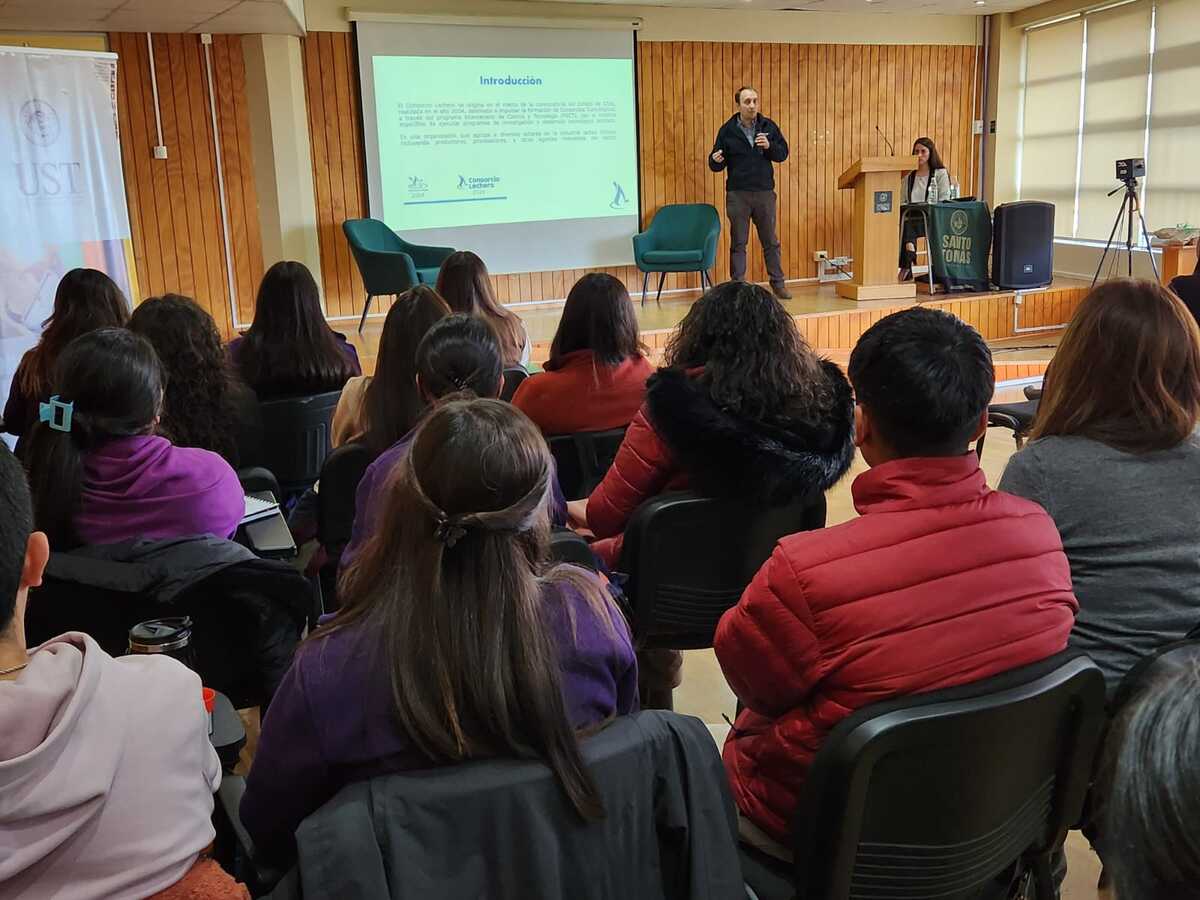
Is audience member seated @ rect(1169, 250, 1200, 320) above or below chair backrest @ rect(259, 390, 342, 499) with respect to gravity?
above

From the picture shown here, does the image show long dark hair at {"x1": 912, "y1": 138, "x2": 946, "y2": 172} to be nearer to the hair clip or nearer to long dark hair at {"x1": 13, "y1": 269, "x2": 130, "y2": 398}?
long dark hair at {"x1": 13, "y1": 269, "x2": 130, "y2": 398}

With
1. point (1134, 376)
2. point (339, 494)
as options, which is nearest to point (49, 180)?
point (339, 494)

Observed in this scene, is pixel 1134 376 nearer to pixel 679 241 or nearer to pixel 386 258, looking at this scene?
pixel 386 258

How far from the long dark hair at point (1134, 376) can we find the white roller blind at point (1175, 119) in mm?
7919

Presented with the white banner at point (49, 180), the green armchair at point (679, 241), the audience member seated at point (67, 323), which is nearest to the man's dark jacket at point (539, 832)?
the audience member seated at point (67, 323)

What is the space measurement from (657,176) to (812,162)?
154cm

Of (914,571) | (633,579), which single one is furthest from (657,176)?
(914,571)

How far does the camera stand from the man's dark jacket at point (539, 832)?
3.14 ft

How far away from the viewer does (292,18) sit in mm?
6961

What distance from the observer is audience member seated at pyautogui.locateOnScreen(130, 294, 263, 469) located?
287cm

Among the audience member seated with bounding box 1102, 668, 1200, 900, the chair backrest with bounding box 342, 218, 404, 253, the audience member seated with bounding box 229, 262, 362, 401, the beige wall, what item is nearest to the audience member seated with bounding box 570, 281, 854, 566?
the audience member seated with bounding box 229, 262, 362, 401

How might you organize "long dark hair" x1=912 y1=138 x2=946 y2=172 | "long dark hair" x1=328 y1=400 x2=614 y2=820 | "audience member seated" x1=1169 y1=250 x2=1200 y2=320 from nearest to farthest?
1. "long dark hair" x1=328 y1=400 x2=614 y2=820
2. "audience member seated" x1=1169 y1=250 x2=1200 y2=320
3. "long dark hair" x1=912 y1=138 x2=946 y2=172

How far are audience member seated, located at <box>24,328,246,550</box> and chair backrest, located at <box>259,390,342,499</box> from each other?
1.15 m

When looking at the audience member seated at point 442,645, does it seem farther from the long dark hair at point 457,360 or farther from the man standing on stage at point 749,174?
the man standing on stage at point 749,174
